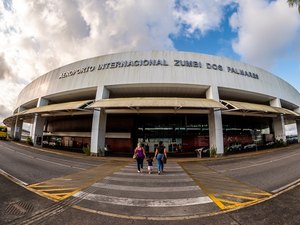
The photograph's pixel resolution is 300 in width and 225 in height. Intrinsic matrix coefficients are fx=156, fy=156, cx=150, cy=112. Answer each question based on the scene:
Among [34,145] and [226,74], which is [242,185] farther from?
[34,145]

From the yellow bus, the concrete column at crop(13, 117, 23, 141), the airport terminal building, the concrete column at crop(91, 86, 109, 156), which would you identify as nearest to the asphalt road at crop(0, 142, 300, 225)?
the airport terminal building

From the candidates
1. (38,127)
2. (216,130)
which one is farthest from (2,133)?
(216,130)

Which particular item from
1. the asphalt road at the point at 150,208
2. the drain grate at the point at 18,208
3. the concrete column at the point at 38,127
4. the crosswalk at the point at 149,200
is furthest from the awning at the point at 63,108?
the drain grate at the point at 18,208

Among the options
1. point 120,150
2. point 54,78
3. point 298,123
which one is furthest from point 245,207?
point 298,123

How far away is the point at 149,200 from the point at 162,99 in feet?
42.9

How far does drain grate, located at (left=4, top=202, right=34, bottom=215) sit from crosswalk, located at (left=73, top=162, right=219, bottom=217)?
48.1 inches

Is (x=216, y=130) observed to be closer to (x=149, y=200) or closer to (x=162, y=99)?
(x=162, y=99)

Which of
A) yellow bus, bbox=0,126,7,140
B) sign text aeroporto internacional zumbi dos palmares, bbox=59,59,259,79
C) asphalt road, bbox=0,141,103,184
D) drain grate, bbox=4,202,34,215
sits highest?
sign text aeroporto internacional zumbi dos palmares, bbox=59,59,259,79

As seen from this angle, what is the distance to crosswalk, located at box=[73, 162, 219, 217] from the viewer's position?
4.10m

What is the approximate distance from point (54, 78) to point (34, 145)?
11177mm

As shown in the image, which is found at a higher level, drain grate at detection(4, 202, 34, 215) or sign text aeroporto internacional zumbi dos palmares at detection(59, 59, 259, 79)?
sign text aeroporto internacional zumbi dos palmares at detection(59, 59, 259, 79)

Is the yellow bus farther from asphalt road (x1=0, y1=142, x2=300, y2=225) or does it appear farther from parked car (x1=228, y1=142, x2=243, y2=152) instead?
parked car (x1=228, y1=142, x2=243, y2=152)

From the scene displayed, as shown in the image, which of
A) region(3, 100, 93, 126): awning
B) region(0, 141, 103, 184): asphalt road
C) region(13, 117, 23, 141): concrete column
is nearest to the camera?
region(0, 141, 103, 184): asphalt road

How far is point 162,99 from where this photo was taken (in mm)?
17203
